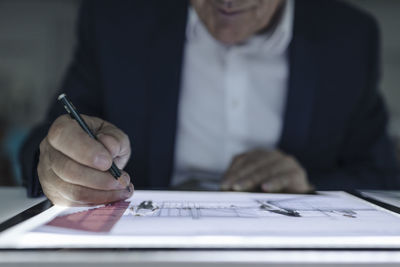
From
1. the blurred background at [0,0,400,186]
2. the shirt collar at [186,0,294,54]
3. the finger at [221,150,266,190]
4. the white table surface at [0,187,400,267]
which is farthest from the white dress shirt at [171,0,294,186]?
the blurred background at [0,0,400,186]

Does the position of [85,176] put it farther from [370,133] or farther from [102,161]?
[370,133]

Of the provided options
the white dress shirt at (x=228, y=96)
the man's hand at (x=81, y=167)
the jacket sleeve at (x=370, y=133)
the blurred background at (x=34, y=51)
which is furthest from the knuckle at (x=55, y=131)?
the blurred background at (x=34, y=51)

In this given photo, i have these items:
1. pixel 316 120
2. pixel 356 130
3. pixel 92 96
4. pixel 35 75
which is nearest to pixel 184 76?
pixel 92 96

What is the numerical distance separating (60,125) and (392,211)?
0.40 metres

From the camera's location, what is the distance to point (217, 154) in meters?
0.95

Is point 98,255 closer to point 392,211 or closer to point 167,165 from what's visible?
point 392,211

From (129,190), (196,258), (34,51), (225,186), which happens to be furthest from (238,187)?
(34,51)

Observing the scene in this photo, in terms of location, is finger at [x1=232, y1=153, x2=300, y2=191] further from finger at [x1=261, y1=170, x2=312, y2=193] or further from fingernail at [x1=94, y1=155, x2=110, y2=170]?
fingernail at [x1=94, y1=155, x2=110, y2=170]

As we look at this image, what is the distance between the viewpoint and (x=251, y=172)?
61 cm

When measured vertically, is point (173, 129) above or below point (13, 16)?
below

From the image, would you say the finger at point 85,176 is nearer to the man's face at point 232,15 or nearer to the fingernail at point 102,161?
the fingernail at point 102,161

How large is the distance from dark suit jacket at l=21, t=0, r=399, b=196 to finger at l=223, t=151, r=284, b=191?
189 millimetres

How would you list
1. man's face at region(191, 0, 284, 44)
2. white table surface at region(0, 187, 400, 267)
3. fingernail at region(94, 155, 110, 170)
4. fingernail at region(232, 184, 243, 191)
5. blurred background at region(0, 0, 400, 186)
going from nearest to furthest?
white table surface at region(0, 187, 400, 267)
fingernail at region(94, 155, 110, 170)
fingernail at region(232, 184, 243, 191)
man's face at region(191, 0, 284, 44)
blurred background at region(0, 0, 400, 186)

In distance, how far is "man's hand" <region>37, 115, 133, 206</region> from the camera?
0.40m
